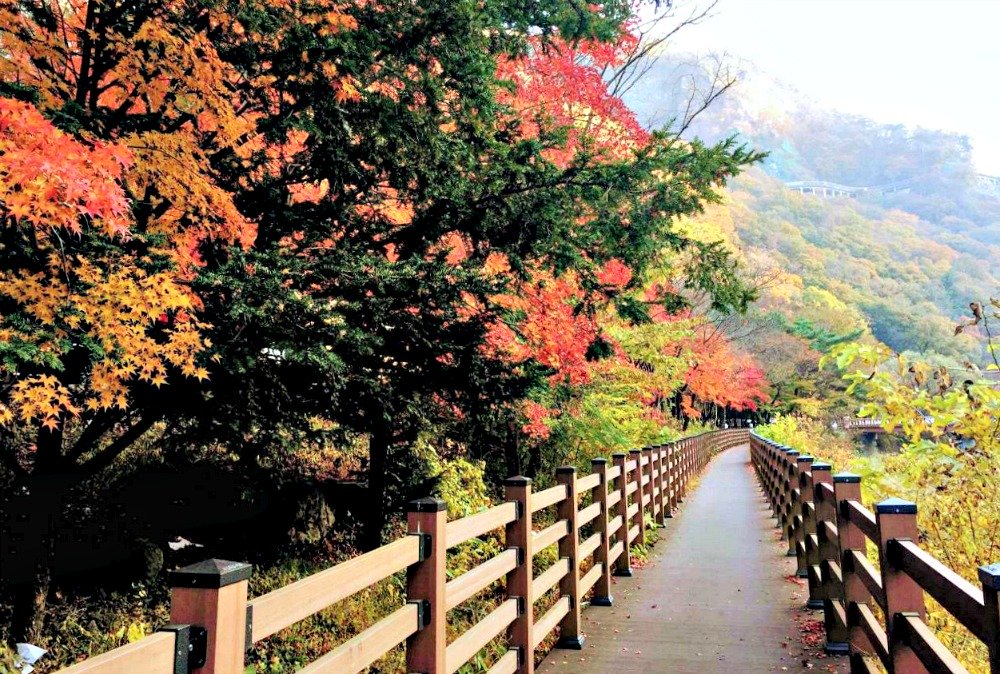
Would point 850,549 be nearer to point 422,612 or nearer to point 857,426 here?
point 422,612

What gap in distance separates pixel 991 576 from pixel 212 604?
212cm

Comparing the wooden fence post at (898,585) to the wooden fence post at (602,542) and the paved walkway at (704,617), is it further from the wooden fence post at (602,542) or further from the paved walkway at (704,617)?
the wooden fence post at (602,542)

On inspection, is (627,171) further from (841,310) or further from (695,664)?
(841,310)

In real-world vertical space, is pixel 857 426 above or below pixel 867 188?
below

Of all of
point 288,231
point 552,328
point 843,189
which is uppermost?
point 843,189

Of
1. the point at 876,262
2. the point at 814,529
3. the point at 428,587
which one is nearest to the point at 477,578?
the point at 428,587

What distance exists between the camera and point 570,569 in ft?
19.9

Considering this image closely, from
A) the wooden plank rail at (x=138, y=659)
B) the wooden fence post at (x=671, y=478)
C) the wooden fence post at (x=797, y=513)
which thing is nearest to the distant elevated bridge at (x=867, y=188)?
the wooden fence post at (x=671, y=478)

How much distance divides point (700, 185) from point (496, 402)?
460 cm

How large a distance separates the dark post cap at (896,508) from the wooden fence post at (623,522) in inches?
194

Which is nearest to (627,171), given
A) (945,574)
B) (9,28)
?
(9,28)

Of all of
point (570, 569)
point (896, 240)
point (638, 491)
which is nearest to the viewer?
point (570, 569)

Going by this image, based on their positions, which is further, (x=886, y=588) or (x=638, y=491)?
(x=638, y=491)

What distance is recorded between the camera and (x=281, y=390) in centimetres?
754
